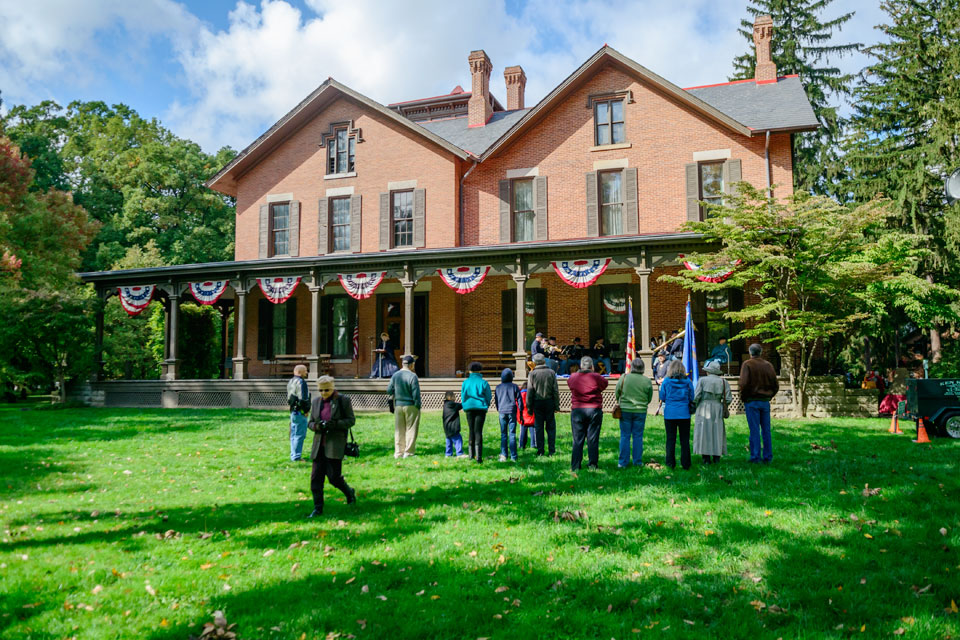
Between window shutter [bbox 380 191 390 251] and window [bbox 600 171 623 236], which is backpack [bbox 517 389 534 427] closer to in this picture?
window [bbox 600 171 623 236]

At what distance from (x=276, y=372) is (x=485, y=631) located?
69.5 feet

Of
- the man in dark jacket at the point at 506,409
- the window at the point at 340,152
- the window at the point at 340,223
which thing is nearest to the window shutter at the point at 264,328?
the window at the point at 340,223

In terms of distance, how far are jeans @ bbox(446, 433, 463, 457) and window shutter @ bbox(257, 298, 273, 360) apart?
591 inches

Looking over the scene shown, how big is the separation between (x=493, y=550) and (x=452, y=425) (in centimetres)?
505

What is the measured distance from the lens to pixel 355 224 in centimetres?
2377

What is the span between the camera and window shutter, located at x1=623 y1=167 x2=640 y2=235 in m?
21.2

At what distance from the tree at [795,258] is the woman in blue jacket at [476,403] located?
8161 mm

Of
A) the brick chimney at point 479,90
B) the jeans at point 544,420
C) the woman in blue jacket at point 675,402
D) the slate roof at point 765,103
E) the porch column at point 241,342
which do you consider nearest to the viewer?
the woman in blue jacket at point 675,402

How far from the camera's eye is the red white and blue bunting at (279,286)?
2153 cm

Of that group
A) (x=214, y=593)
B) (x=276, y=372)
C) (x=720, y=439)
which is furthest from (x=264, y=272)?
(x=214, y=593)

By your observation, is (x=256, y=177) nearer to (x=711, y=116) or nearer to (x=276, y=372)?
(x=276, y=372)

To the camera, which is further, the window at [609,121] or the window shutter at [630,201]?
the window at [609,121]

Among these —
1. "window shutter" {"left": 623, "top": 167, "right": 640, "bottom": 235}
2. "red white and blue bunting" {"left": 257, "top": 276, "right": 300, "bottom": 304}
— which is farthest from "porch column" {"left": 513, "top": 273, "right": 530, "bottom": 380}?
"red white and blue bunting" {"left": 257, "top": 276, "right": 300, "bottom": 304}

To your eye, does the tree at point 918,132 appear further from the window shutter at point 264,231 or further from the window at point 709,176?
the window shutter at point 264,231
